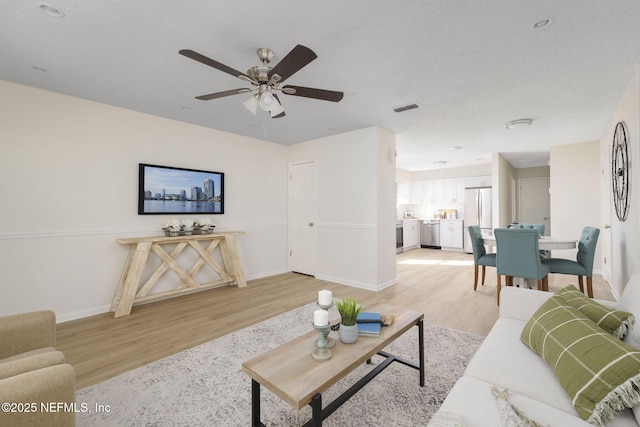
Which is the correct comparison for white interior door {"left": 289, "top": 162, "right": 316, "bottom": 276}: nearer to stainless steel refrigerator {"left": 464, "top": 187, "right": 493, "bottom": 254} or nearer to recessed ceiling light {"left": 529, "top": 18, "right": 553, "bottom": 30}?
recessed ceiling light {"left": 529, "top": 18, "right": 553, "bottom": 30}

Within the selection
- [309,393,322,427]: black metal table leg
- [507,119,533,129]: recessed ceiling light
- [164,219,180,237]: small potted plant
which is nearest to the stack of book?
[309,393,322,427]: black metal table leg

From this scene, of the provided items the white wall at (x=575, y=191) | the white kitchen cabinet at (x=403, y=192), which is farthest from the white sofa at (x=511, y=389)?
the white kitchen cabinet at (x=403, y=192)

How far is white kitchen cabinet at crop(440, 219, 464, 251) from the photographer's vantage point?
792 centimetres

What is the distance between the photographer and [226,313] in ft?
10.8

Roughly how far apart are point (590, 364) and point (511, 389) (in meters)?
0.31

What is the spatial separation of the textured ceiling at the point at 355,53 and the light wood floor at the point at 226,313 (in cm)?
246

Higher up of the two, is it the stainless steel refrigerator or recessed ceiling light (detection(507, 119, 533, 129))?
recessed ceiling light (detection(507, 119, 533, 129))

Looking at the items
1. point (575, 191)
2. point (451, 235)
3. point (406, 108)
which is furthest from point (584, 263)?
point (451, 235)

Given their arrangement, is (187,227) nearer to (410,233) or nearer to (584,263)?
(584,263)

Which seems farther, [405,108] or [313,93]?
[405,108]

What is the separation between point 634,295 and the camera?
1.35 metres

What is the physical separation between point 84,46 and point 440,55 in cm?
285

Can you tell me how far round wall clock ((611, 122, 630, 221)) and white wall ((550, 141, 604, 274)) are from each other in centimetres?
150

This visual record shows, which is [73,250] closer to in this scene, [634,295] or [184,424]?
[184,424]
